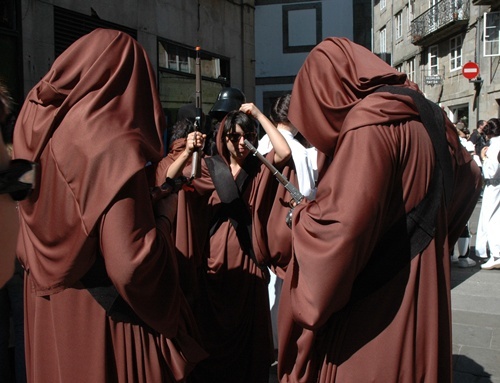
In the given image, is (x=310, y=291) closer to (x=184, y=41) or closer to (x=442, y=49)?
(x=184, y=41)

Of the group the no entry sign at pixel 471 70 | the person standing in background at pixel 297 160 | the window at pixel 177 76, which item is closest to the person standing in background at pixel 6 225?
the person standing in background at pixel 297 160

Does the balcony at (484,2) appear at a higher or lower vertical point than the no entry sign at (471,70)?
higher

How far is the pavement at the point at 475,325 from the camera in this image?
3836 mm

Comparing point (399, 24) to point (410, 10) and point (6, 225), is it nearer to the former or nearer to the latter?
point (410, 10)

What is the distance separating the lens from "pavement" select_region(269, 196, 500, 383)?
3836mm

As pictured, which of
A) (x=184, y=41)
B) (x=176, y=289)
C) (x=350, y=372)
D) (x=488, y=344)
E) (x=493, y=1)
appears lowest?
(x=488, y=344)

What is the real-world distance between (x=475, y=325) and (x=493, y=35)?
67.3 feet

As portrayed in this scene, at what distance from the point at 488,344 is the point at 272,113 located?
2485 millimetres

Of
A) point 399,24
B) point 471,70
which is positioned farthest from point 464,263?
point 399,24

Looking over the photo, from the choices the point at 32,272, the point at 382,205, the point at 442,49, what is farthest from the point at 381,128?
the point at 442,49

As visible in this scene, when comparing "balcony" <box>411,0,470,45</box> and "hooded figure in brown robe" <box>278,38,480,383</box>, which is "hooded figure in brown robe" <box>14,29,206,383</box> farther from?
"balcony" <box>411,0,470,45</box>

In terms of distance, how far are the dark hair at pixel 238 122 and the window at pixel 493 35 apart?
21.2m

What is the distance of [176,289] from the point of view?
2312 mm

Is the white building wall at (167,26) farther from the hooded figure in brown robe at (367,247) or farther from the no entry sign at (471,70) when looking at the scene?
the no entry sign at (471,70)
